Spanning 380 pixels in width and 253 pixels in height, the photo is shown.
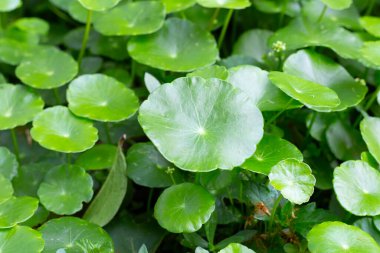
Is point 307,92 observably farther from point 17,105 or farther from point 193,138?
point 17,105

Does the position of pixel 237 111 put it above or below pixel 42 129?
above

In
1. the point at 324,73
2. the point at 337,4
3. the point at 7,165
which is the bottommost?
the point at 7,165

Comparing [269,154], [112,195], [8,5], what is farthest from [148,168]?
[8,5]

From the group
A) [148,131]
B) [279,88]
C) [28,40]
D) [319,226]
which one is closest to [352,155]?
[279,88]

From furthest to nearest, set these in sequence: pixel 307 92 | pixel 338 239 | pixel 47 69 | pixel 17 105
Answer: pixel 47 69
pixel 17 105
pixel 307 92
pixel 338 239

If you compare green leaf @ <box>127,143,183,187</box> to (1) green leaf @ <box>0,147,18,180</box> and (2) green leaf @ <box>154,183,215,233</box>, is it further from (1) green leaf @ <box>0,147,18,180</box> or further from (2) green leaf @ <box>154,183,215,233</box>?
(1) green leaf @ <box>0,147,18,180</box>

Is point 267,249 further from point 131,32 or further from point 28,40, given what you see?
point 28,40

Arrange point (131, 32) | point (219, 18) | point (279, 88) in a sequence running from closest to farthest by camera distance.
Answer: point (279, 88) → point (131, 32) → point (219, 18)
